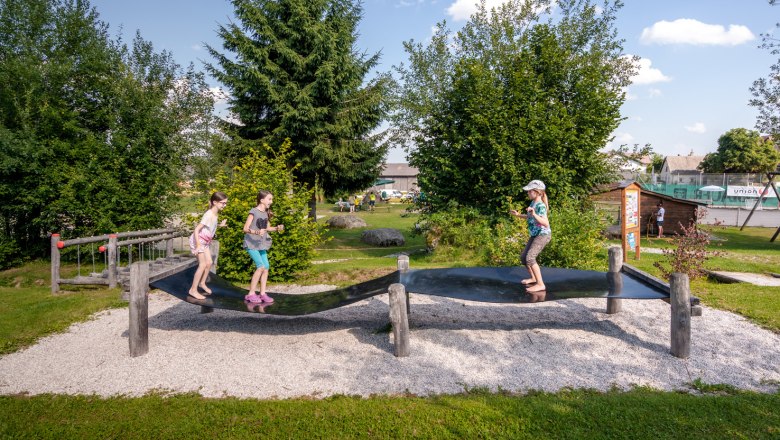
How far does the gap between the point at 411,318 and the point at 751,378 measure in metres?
4.21

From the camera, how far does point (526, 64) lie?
15242mm

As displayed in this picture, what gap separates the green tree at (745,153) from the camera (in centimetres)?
5994

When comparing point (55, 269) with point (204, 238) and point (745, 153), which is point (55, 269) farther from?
point (745, 153)

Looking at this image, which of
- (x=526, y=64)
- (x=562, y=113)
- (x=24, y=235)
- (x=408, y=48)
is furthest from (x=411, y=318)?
(x=408, y=48)

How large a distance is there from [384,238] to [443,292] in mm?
13571

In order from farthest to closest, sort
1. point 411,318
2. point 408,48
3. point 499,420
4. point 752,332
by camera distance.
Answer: point 408,48 → point 411,318 → point 752,332 → point 499,420

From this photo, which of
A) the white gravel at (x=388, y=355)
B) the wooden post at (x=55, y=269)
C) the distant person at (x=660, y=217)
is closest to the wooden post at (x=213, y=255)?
the white gravel at (x=388, y=355)

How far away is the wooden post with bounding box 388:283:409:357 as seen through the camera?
5.53 meters

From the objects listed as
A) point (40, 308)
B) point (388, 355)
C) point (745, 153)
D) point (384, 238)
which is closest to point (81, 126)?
point (40, 308)

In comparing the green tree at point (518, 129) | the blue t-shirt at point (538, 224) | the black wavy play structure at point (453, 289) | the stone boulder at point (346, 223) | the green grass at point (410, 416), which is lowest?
the green grass at point (410, 416)

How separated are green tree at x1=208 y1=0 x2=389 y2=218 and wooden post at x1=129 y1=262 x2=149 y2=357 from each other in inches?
452

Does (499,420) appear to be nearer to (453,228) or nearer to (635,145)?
(453,228)

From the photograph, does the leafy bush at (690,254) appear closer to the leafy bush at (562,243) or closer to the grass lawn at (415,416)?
the leafy bush at (562,243)

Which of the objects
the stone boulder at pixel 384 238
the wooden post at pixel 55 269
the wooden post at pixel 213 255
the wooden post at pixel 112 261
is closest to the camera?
the wooden post at pixel 213 255
